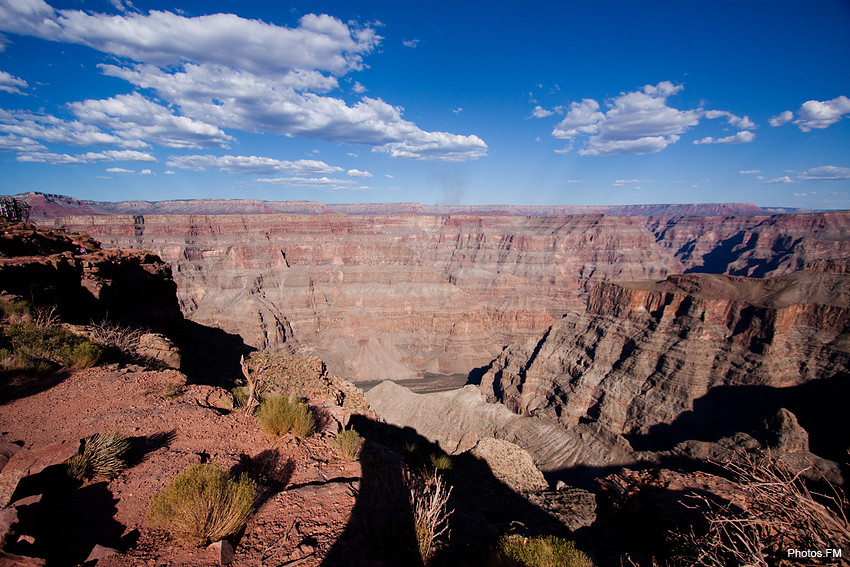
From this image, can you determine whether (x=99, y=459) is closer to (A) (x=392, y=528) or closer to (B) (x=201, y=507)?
(B) (x=201, y=507)

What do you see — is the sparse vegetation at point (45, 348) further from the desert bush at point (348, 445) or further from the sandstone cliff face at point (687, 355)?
the sandstone cliff face at point (687, 355)

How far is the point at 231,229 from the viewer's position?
94500 millimetres

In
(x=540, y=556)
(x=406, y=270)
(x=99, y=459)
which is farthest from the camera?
(x=406, y=270)

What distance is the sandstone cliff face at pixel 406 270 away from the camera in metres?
68.9

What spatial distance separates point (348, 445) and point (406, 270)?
7787 cm

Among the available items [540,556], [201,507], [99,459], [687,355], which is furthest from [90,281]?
[687,355]

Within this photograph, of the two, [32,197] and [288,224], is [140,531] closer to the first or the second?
[288,224]

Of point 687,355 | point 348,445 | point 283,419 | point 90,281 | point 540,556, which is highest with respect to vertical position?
point 90,281

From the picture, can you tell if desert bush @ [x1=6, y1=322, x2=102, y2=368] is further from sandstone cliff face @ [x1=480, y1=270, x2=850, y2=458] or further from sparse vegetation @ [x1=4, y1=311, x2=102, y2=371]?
sandstone cliff face @ [x1=480, y1=270, x2=850, y2=458]

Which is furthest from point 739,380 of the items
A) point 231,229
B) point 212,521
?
point 231,229

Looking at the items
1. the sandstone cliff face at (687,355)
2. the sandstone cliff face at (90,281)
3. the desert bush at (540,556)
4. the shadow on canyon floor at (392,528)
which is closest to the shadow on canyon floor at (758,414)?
the sandstone cliff face at (687,355)

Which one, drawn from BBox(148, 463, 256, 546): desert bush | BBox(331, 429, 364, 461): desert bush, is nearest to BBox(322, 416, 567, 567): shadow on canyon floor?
BBox(331, 429, 364, 461): desert bush

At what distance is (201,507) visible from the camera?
16.4 ft

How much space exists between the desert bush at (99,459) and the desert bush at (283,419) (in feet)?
8.30
